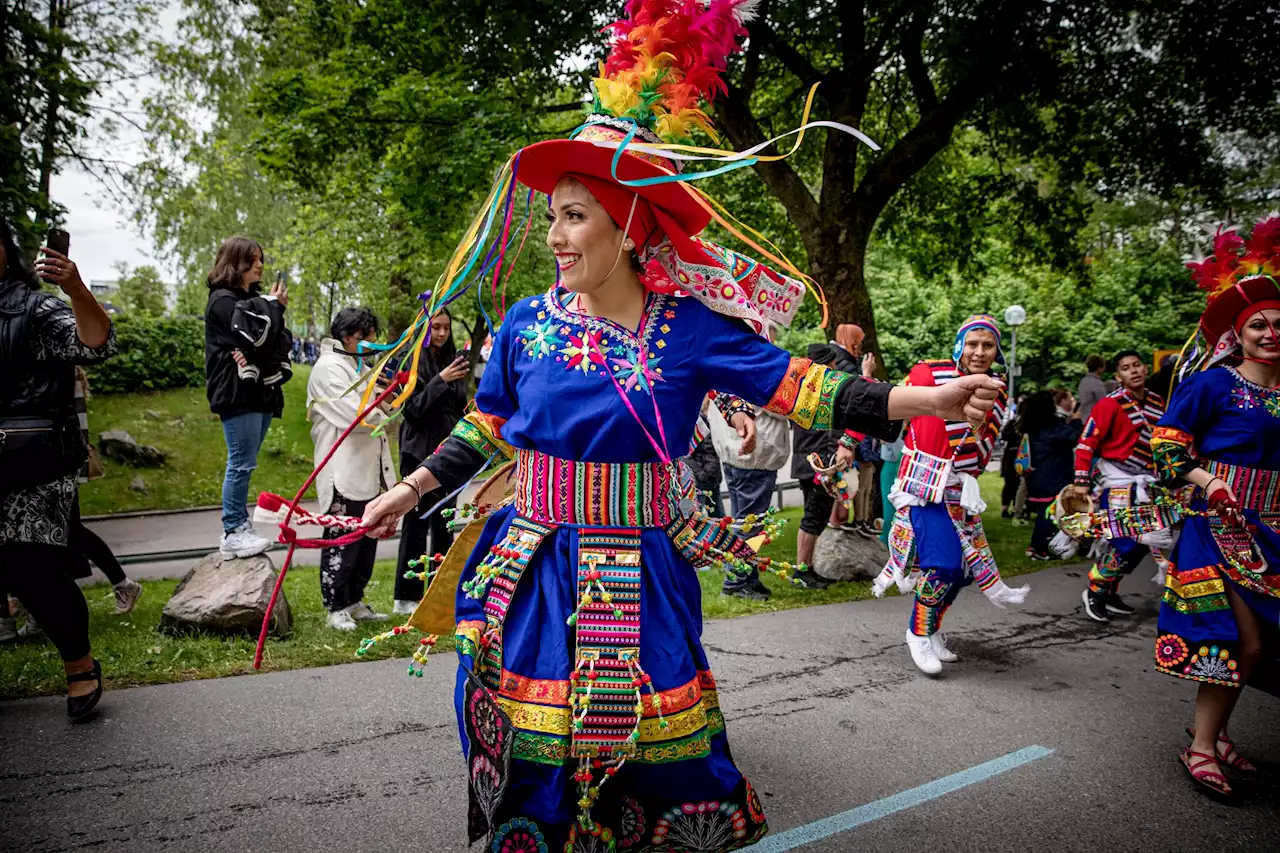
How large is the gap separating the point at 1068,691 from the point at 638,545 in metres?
3.60

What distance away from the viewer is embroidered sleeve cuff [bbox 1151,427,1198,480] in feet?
11.8

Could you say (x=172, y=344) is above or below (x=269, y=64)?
below

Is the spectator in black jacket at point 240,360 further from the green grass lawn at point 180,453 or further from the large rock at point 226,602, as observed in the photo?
the green grass lawn at point 180,453

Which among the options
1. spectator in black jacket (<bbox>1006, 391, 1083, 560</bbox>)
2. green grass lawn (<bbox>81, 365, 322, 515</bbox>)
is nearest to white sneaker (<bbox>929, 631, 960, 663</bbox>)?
spectator in black jacket (<bbox>1006, 391, 1083, 560</bbox>)

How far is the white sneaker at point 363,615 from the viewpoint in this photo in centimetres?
526

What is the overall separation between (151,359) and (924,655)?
15775 millimetres

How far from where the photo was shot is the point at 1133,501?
6082 millimetres

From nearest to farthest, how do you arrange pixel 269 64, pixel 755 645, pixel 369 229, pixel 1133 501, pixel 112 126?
1. pixel 755 645
2. pixel 1133 501
3. pixel 112 126
4. pixel 269 64
5. pixel 369 229

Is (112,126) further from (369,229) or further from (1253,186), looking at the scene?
(1253,186)

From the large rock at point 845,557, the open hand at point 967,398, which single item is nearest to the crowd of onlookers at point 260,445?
the large rock at point 845,557

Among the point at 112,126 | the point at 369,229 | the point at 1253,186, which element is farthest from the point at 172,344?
the point at 1253,186

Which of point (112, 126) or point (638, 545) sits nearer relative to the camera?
point (638, 545)

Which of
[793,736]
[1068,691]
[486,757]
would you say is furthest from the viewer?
[1068,691]

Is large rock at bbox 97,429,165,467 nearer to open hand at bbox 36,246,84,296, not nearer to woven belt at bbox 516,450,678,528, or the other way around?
open hand at bbox 36,246,84,296
